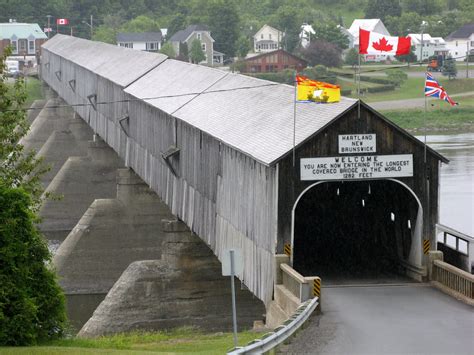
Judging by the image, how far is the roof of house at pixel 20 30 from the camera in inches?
5832

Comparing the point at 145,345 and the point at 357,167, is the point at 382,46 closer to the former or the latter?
the point at 357,167

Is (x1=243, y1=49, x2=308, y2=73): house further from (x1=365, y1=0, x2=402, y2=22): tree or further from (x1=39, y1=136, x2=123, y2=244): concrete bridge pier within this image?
(x1=365, y1=0, x2=402, y2=22): tree

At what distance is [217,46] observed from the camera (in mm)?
133125

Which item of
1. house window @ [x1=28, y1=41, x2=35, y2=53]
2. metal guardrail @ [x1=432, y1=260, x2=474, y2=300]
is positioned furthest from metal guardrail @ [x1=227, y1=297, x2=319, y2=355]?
house window @ [x1=28, y1=41, x2=35, y2=53]

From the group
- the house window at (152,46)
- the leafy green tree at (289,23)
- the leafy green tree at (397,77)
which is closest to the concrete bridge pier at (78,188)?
the leafy green tree at (397,77)

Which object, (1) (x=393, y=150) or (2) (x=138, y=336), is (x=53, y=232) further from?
(1) (x=393, y=150)

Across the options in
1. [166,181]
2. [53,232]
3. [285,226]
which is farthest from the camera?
[53,232]

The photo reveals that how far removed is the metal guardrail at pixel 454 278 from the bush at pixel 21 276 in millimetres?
7803

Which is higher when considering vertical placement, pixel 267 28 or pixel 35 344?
pixel 267 28

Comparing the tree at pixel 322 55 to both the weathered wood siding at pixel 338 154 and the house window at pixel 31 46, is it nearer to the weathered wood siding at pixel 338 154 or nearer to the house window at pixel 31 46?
the house window at pixel 31 46

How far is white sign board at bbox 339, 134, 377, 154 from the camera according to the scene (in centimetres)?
2495

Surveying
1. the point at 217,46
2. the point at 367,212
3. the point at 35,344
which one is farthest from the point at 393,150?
the point at 217,46

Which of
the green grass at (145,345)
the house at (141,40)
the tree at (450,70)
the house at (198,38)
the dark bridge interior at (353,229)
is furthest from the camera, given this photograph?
the house at (141,40)

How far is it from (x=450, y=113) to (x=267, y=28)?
47820mm
